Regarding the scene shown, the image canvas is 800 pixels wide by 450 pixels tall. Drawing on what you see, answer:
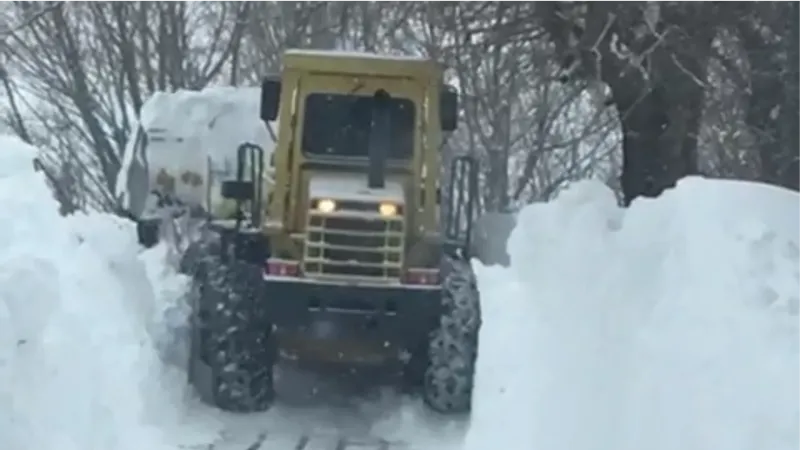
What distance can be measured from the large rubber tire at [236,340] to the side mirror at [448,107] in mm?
1926

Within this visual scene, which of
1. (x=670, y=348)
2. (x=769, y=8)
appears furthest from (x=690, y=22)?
(x=670, y=348)

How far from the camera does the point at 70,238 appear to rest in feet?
39.1

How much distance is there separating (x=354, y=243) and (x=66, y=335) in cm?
289

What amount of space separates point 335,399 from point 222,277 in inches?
61.9

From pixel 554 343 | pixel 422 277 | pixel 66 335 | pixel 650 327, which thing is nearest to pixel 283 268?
pixel 422 277

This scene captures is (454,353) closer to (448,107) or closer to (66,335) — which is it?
(448,107)

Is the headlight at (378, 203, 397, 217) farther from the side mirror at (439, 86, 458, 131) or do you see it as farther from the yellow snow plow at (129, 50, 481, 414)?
the side mirror at (439, 86, 458, 131)

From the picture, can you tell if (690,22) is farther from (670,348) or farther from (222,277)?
(670,348)

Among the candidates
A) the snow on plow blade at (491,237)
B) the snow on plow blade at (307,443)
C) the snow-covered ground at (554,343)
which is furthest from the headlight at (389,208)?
the snow on plow blade at (491,237)

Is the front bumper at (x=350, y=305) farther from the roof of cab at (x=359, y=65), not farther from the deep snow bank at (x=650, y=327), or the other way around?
the roof of cab at (x=359, y=65)

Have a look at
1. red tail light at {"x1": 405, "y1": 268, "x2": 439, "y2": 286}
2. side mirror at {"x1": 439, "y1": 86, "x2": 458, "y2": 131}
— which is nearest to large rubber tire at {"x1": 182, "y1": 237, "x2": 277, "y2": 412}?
red tail light at {"x1": 405, "y1": 268, "x2": 439, "y2": 286}

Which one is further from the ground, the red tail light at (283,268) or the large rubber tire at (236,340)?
the red tail light at (283,268)

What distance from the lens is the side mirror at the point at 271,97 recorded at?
12.4 metres

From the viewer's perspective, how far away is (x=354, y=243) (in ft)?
38.8
